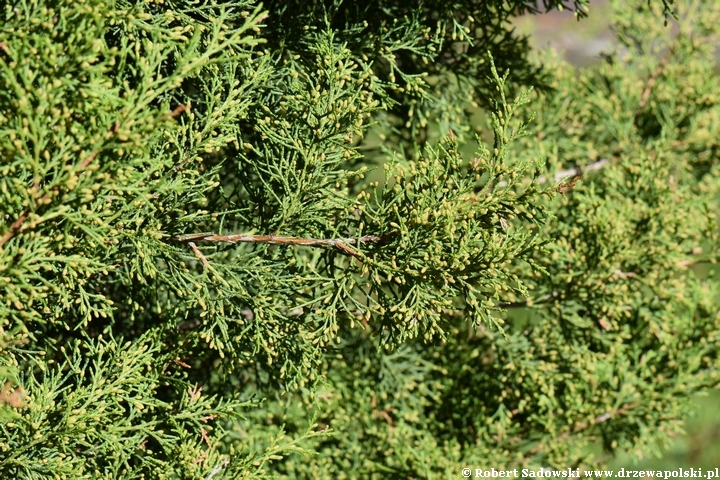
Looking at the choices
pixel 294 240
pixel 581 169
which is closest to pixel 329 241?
pixel 294 240

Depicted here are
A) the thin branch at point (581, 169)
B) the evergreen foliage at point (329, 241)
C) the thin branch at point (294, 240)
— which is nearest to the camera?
the evergreen foliage at point (329, 241)

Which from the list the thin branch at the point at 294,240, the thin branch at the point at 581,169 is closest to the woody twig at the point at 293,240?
the thin branch at the point at 294,240

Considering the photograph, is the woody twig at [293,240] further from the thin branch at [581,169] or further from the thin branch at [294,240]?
the thin branch at [581,169]

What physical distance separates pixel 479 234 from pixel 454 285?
0.60ft

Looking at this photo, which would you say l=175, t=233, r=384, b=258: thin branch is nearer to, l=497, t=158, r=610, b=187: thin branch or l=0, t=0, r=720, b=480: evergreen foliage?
l=0, t=0, r=720, b=480: evergreen foliage

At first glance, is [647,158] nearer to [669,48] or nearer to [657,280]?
[657,280]

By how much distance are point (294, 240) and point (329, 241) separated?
0.11m

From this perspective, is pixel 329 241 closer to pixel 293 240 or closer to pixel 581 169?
pixel 293 240

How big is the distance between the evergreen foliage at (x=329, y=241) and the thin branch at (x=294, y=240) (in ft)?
0.04

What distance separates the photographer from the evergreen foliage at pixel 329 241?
5.73 ft

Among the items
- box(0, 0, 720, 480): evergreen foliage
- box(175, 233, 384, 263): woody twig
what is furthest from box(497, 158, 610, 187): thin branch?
box(175, 233, 384, 263): woody twig

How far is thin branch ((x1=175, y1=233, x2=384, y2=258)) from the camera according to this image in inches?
82.6

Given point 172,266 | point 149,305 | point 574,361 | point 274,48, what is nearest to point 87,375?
point 149,305

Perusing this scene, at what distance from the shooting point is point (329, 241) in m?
2.11
